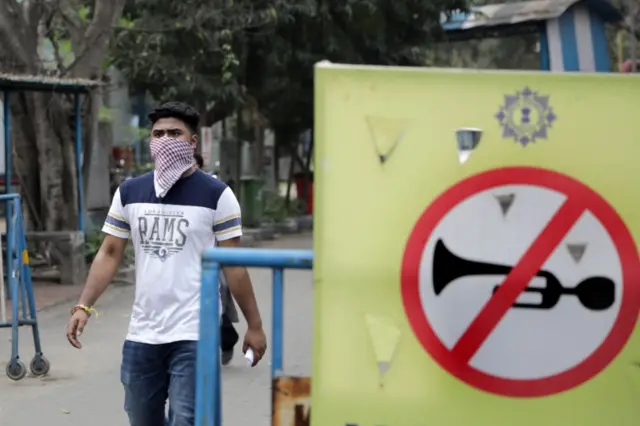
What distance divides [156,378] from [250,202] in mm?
17758

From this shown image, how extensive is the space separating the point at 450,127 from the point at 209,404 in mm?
957

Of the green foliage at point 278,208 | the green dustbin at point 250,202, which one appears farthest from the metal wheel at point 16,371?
the green foliage at point 278,208

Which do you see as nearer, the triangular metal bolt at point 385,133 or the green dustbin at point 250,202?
the triangular metal bolt at point 385,133

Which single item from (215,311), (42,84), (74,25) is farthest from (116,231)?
(74,25)

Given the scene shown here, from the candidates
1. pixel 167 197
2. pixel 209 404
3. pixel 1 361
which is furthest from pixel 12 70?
pixel 209 404

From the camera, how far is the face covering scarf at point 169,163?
4.16 m

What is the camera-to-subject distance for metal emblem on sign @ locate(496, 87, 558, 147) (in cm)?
262

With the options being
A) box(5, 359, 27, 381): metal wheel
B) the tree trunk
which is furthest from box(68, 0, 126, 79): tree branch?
box(5, 359, 27, 381): metal wheel

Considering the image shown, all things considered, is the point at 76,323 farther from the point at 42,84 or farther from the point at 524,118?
the point at 42,84

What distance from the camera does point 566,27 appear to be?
63.5 feet

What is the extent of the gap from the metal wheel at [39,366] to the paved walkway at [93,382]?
71mm

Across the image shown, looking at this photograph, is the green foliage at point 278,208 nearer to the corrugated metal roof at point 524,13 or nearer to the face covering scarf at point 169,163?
the corrugated metal roof at point 524,13

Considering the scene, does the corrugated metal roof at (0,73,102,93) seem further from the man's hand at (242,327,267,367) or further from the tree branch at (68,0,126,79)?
the man's hand at (242,327,267,367)

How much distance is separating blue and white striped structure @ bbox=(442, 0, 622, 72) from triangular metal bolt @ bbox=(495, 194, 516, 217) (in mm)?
16366
